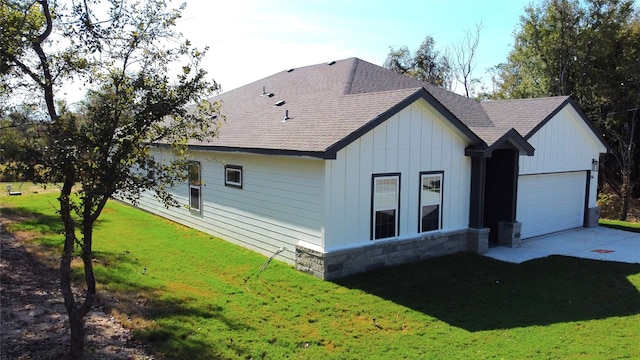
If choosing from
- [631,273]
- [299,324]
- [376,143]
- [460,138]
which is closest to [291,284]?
[299,324]

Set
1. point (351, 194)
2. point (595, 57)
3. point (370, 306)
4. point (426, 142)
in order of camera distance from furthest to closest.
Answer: point (595, 57)
point (426, 142)
point (351, 194)
point (370, 306)

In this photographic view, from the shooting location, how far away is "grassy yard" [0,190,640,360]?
6.83 meters

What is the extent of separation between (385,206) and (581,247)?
711cm

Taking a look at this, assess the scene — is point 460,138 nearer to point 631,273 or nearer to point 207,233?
point 631,273

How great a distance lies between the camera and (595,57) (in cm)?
2473

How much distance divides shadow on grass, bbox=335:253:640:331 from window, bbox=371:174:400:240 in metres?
0.89

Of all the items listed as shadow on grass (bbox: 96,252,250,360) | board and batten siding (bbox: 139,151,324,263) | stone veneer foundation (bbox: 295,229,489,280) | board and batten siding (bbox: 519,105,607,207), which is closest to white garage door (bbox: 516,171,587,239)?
board and batten siding (bbox: 519,105,607,207)

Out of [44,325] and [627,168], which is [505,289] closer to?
[44,325]

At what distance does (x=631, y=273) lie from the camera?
11.1m

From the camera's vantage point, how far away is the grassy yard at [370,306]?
6.83 meters

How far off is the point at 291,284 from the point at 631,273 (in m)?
7.95

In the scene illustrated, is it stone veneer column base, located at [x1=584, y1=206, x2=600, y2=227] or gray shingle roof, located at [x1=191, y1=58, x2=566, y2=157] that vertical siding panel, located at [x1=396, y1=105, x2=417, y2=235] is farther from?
stone veneer column base, located at [x1=584, y1=206, x2=600, y2=227]

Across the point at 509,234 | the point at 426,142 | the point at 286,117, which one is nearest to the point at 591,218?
the point at 509,234

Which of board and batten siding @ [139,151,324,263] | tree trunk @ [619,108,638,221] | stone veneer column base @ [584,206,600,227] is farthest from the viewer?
tree trunk @ [619,108,638,221]
